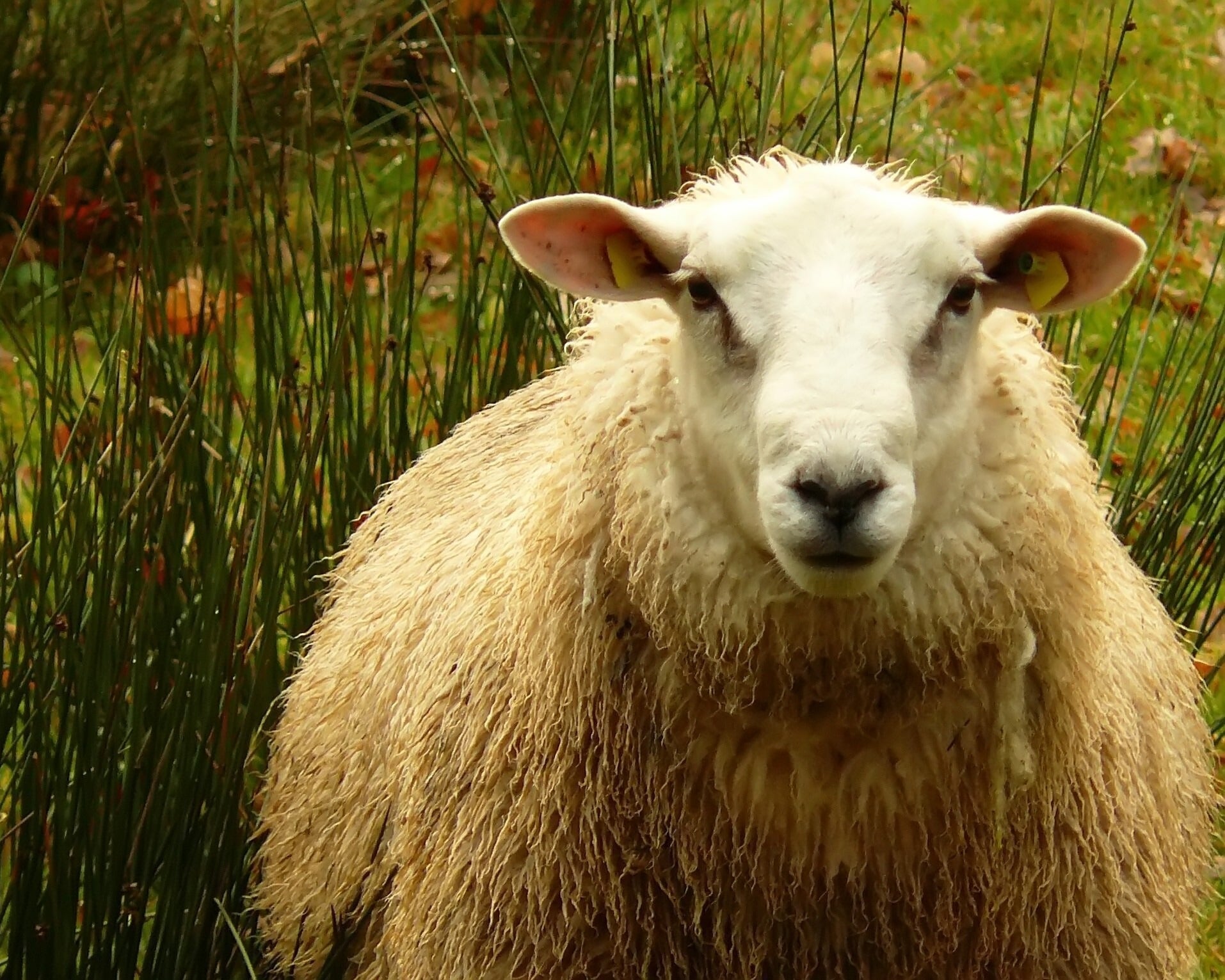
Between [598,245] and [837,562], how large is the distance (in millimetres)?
546

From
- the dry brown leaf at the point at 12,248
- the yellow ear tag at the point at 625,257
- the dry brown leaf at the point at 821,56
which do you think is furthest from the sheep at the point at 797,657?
the dry brown leaf at the point at 821,56

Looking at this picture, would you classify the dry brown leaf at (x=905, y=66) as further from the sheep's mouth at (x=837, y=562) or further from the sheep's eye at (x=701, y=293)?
the sheep's mouth at (x=837, y=562)

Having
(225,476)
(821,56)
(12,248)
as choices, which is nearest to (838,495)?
(225,476)

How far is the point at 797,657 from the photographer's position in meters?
2.04

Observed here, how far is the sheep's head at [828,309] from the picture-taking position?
1801 millimetres

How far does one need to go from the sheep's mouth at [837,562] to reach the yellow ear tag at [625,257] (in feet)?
1.59

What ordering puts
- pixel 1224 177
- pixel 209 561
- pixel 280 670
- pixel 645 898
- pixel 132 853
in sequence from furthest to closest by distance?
pixel 1224 177
pixel 280 670
pixel 209 561
pixel 132 853
pixel 645 898

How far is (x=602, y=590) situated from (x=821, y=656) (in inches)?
11.9

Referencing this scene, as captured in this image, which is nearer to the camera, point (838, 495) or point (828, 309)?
point (838, 495)

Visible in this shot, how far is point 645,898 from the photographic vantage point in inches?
84.4

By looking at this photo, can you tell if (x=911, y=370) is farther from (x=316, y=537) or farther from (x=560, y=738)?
(x=316, y=537)

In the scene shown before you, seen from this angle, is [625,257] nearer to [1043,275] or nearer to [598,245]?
[598,245]

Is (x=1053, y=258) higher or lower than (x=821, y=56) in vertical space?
higher

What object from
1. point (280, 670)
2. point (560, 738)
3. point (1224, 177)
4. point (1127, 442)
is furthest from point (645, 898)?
point (1224, 177)
